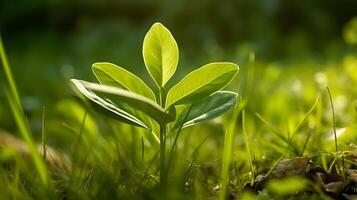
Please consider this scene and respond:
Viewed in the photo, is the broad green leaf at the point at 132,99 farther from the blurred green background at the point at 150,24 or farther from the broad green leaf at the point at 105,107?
the blurred green background at the point at 150,24

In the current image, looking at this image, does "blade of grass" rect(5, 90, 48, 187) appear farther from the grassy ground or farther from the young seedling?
the young seedling

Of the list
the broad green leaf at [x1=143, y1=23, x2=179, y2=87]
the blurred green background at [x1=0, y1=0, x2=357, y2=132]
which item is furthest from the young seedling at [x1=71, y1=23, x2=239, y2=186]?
the blurred green background at [x1=0, y1=0, x2=357, y2=132]

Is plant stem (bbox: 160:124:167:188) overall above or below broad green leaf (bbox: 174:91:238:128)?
below

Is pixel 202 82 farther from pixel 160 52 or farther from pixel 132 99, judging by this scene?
pixel 132 99

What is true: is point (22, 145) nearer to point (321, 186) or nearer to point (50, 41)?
point (321, 186)

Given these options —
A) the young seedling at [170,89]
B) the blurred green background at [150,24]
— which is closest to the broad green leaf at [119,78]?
the young seedling at [170,89]

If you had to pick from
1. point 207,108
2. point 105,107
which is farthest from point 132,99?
point 207,108
